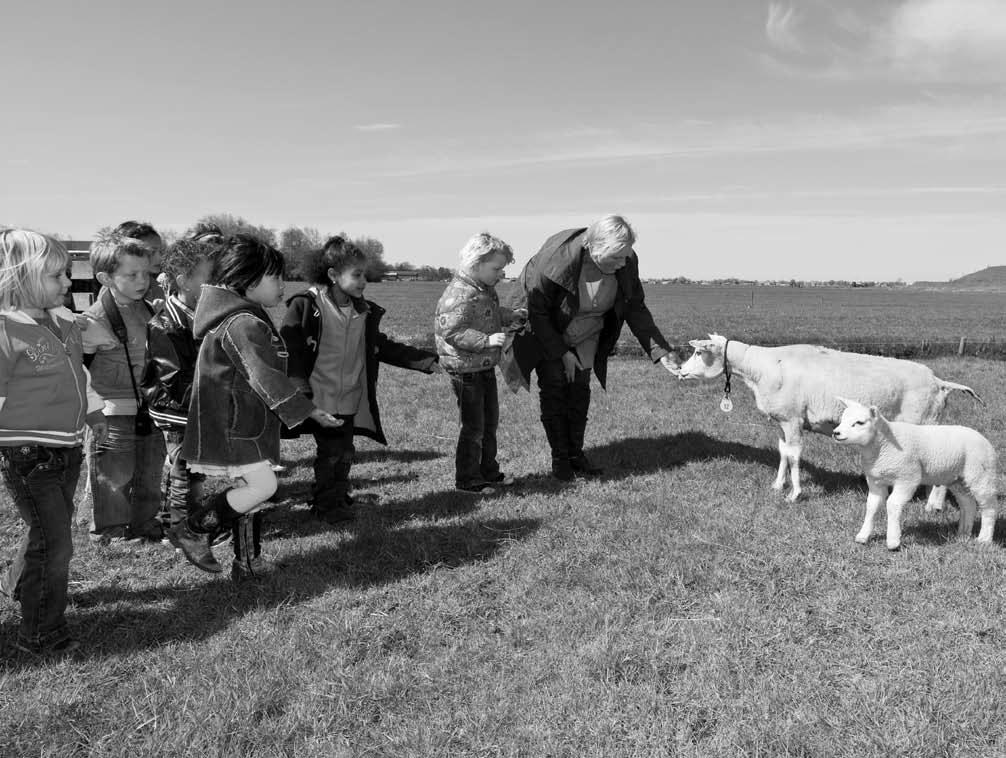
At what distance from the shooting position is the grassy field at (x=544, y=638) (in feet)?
11.1

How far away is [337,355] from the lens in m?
6.18

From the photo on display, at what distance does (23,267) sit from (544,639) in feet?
11.9

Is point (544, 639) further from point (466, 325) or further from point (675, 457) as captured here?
point (675, 457)

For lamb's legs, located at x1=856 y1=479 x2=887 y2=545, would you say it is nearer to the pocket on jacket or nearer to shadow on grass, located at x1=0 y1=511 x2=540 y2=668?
shadow on grass, located at x1=0 y1=511 x2=540 y2=668

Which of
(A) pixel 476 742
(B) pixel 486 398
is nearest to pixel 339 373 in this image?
(B) pixel 486 398

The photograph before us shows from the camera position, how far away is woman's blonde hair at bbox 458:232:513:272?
6516 mm

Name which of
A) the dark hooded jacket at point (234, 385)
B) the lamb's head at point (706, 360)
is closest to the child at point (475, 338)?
the lamb's head at point (706, 360)

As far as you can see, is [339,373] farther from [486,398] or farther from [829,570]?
[829,570]

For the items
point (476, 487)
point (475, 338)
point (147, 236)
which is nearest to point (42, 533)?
point (147, 236)

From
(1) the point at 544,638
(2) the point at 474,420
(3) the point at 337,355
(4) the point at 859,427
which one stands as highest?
(3) the point at 337,355

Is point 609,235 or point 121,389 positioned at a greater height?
point 609,235

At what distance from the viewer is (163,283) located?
19.6ft

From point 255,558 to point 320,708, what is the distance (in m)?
1.84

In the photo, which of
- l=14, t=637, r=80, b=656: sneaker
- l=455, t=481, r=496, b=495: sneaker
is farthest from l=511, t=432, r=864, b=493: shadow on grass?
l=14, t=637, r=80, b=656: sneaker
